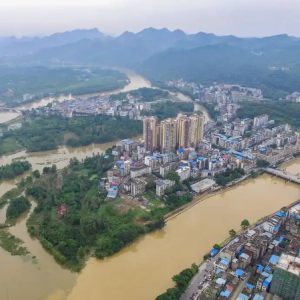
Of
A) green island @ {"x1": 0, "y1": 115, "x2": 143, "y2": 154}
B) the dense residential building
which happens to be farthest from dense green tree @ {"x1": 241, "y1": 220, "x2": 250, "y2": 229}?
the dense residential building

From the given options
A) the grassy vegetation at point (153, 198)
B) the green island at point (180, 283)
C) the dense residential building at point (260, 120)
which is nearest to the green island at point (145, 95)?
the dense residential building at point (260, 120)

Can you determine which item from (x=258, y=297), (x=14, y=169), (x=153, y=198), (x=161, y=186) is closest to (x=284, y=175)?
(x=161, y=186)

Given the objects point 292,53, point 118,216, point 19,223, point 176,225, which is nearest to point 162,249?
point 176,225

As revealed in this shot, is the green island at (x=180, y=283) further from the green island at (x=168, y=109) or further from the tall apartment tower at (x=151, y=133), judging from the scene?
the green island at (x=168, y=109)

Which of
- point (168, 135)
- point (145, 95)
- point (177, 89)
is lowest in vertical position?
point (177, 89)

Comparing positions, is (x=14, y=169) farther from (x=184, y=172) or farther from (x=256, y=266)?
(x=256, y=266)

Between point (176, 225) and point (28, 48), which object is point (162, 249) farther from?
point (28, 48)
